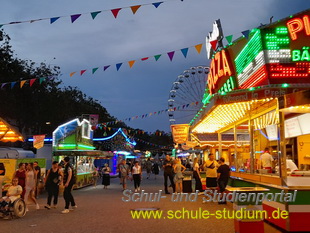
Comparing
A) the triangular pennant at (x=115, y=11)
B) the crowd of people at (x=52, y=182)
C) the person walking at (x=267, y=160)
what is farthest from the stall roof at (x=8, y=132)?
the person walking at (x=267, y=160)

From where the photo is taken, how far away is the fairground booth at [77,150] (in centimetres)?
2336

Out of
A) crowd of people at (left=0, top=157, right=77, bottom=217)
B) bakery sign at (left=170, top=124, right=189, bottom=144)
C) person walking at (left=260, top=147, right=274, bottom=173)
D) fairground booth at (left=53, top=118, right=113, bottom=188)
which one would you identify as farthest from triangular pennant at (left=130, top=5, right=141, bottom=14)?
bakery sign at (left=170, top=124, right=189, bottom=144)

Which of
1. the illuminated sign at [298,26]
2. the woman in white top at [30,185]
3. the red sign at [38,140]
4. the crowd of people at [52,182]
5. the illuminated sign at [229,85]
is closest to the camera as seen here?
the illuminated sign at [298,26]

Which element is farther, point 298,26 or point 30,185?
point 30,185

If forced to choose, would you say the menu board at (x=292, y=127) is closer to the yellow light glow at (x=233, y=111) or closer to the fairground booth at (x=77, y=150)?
the yellow light glow at (x=233, y=111)

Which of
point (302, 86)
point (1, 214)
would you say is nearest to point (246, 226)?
point (302, 86)

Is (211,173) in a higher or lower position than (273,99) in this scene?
lower

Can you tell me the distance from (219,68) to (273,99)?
5014mm

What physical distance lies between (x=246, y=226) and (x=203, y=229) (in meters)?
1.85

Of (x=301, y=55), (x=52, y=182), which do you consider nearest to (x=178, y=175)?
(x=52, y=182)

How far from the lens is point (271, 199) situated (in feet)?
29.0

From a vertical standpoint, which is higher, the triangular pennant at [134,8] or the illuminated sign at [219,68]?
the triangular pennant at [134,8]

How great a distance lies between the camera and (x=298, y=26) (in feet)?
34.4

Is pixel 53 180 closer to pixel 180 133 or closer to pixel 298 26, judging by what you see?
pixel 298 26
